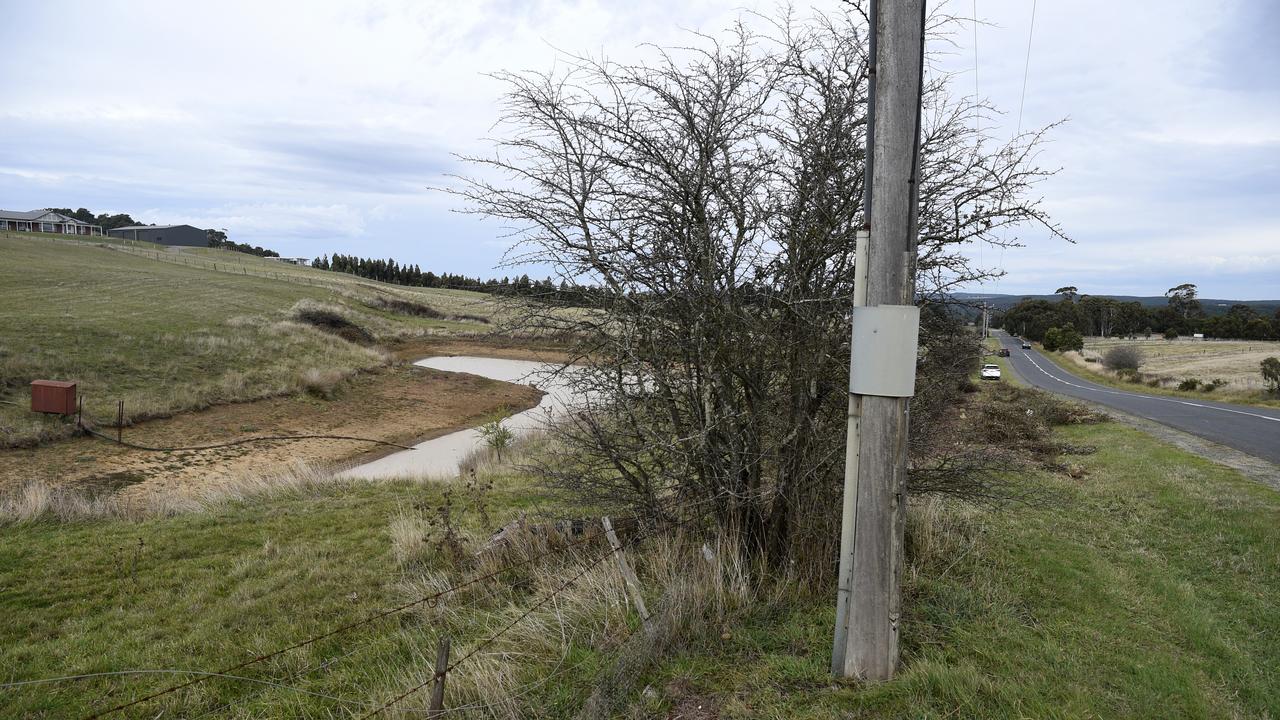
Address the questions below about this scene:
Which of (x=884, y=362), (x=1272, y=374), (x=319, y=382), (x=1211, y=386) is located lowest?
(x=319, y=382)

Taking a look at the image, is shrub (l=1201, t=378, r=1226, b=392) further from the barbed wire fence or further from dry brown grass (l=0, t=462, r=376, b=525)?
dry brown grass (l=0, t=462, r=376, b=525)

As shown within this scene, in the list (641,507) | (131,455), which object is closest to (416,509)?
(641,507)

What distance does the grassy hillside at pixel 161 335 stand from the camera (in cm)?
2247

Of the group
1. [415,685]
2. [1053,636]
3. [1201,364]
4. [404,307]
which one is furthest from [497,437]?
[1201,364]

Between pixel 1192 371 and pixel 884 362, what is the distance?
162ft

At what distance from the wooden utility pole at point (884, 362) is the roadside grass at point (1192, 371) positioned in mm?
26666

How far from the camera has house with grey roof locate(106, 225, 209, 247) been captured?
10669 cm

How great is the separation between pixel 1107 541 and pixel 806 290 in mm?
4841

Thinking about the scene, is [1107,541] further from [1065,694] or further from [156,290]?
[156,290]

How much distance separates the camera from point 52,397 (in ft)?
62.9

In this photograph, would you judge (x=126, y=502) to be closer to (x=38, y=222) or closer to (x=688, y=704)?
(x=688, y=704)

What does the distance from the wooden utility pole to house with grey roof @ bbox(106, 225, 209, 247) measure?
4996 inches

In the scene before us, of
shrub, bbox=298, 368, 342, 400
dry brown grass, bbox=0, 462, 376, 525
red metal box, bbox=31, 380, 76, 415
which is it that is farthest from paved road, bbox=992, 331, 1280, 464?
shrub, bbox=298, 368, 342, 400

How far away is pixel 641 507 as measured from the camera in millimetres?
5680
